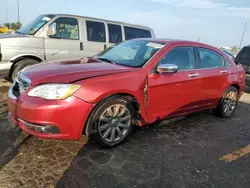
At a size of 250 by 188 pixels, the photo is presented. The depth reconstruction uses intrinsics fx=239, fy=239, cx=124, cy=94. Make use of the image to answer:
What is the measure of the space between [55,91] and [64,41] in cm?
385

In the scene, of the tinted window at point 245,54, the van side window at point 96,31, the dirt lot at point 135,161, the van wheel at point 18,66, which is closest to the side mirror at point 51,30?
the van wheel at point 18,66

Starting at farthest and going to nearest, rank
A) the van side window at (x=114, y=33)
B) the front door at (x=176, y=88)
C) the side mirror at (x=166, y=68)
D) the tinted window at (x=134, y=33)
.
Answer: the tinted window at (x=134, y=33)
the van side window at (x=114, y=33)
the front door at (x=176, y=88)
the side mirror at (x=166, y=68)

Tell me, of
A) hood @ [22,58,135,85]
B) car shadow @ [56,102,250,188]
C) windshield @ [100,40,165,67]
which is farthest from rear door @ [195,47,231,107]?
hood @ [22,58,135,85]

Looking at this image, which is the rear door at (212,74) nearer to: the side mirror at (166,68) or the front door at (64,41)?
the side mirror at (166,68)

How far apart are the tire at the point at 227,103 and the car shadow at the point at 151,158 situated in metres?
0.57

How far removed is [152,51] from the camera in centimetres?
374

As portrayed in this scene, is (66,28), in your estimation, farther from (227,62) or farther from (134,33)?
(227,62)

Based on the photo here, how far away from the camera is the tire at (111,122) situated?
3072mm

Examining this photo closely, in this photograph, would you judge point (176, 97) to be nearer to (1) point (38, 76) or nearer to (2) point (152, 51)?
(2) point (152, 51)

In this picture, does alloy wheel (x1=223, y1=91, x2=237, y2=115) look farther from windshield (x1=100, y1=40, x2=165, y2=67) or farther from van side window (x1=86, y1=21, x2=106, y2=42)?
van side window (x1=86, y1=21, x2=106, y2=42)

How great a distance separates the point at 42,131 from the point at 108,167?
900 millimetres

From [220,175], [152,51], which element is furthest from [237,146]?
[152,51]

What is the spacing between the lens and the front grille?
9.97ft

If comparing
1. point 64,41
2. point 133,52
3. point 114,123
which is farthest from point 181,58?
point 64,41
